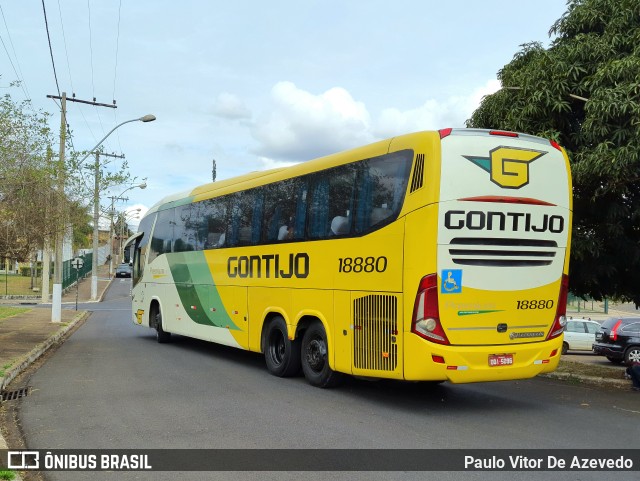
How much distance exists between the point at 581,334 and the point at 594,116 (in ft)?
62.8

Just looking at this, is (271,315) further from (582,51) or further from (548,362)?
(582,51)

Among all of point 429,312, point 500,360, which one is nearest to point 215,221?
point 429,312

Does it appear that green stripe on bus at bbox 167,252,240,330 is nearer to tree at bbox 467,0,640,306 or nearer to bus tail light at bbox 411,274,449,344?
bus tail light at bbox 411,274,449,344

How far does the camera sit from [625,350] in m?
21.0

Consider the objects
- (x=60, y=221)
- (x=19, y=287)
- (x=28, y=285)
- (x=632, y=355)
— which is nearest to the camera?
(x=60, y=221)

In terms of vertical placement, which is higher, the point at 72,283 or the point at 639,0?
the point at 639,0

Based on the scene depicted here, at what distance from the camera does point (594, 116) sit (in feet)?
32.0

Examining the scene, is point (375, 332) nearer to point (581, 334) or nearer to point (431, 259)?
point (431, 259)

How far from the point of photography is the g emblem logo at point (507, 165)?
8.19m

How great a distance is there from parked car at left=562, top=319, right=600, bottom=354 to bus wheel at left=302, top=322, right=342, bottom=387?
62.1 feet

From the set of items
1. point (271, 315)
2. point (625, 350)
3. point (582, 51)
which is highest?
point (582, 51)

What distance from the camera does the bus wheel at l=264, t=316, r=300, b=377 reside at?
35.4ft

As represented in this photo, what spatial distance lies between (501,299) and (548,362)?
1247 millimetres

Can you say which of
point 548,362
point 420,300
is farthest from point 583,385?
point 420,300
